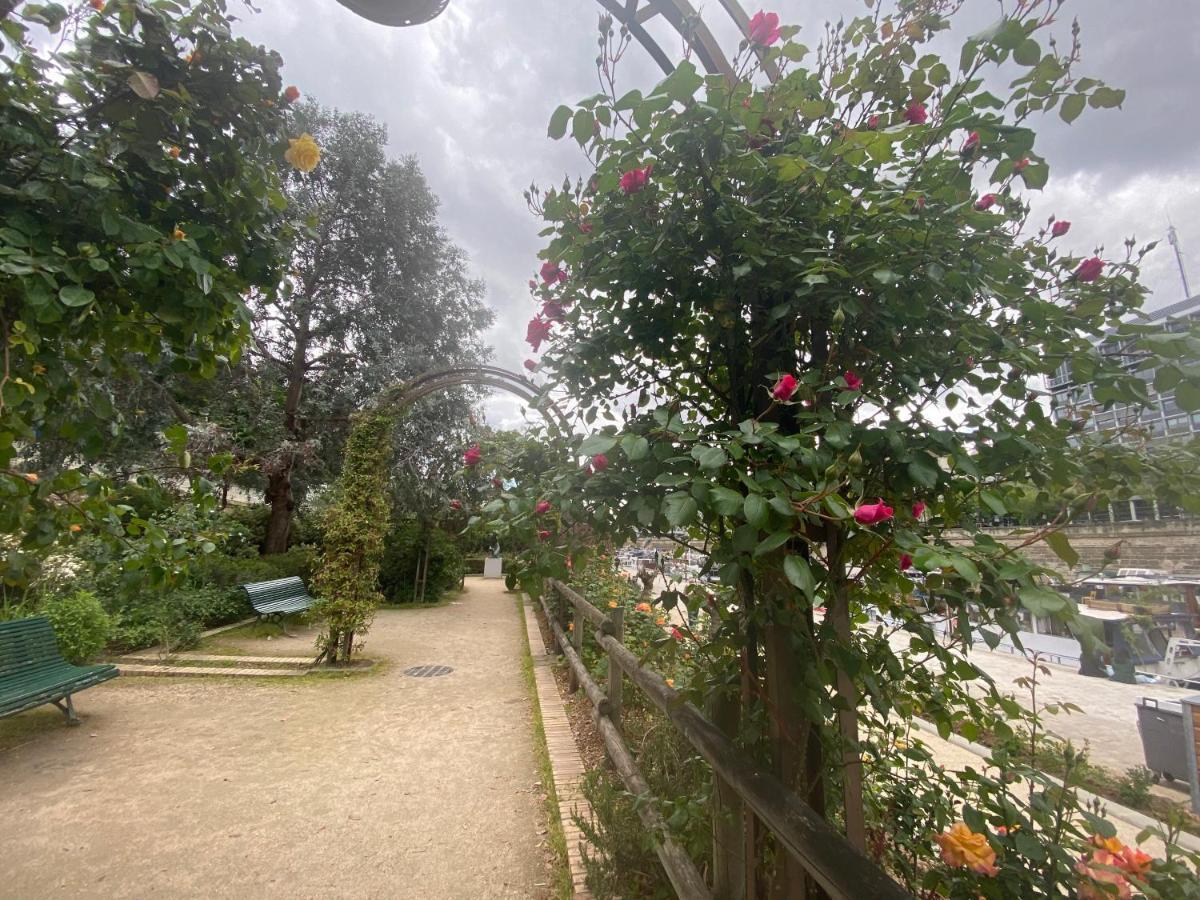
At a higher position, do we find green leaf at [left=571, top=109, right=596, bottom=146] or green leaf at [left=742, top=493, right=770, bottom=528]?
green leaf at [left=571, top=109, right=596, bottom=146]

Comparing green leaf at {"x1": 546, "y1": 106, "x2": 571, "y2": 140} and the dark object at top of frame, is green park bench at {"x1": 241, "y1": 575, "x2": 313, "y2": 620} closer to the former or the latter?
the dark object at top of frame

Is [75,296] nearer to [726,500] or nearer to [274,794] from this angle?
[726,500]

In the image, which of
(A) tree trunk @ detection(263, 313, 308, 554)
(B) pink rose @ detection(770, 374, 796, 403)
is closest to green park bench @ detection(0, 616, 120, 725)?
(B) pink rose @ detection(770, 374, 796, 403)

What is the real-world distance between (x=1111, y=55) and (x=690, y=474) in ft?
3.87

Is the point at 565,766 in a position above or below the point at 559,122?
below

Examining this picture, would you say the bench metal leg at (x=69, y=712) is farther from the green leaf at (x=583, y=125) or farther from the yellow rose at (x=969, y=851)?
the yellow rose at (x=969, y=851)

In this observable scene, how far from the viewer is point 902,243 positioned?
3.30ft

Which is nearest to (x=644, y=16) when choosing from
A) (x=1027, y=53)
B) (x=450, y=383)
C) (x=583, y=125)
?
(x=583, y=125)

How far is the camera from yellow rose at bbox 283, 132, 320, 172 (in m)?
1.51

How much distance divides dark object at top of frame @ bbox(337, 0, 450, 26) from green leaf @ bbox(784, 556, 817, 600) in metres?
1.96

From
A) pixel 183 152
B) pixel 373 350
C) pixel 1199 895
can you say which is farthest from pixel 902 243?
pixel 373 350

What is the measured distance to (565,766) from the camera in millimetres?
3553

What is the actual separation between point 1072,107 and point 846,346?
1.70 feet

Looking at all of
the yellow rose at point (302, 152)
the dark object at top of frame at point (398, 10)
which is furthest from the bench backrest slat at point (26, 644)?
the dark object at top of frame at point (398, 10)
